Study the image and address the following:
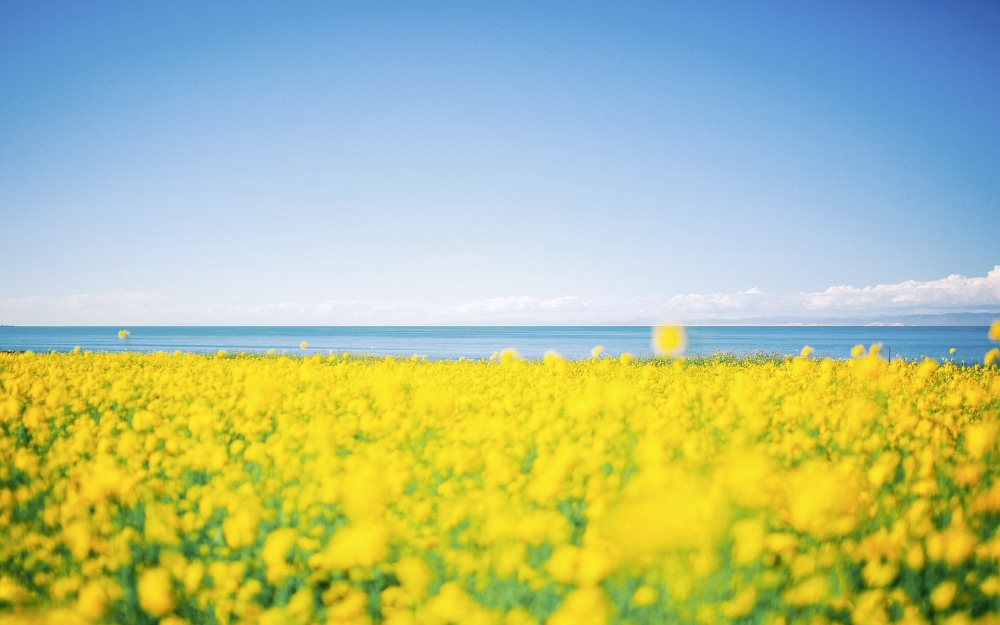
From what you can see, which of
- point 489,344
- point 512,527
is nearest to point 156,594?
point 512,527

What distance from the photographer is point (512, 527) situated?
212 cm

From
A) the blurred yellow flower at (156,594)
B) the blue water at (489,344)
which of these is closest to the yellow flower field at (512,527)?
the blurred yellow flower at (156,594)

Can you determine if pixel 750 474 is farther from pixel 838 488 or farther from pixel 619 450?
pixel 619 450

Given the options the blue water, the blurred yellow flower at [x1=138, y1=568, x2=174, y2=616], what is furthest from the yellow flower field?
the blue water

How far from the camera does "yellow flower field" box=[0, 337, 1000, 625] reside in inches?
73.8

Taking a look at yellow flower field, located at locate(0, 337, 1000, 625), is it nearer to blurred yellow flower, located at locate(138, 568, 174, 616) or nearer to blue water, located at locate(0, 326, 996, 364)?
blurred yellow flower, located at locate(138, 568, 174, 616)

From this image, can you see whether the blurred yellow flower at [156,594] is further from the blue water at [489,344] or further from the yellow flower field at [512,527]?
the blue water at [489,344]

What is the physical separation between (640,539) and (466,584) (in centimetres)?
73

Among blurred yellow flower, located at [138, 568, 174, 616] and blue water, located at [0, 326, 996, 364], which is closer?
blurred yellow flower, located at [138, 568, 174, 616]

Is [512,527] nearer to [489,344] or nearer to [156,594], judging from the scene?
[156,594]

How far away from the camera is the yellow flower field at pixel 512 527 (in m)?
1.87

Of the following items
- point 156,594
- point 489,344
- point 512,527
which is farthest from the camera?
point 489,344

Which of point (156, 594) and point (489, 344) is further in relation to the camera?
point (489, 344)

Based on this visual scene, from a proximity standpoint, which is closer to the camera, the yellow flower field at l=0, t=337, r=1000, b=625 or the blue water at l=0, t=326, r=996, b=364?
the yellow flower field at l=0, t=337, r=1000, b=625
